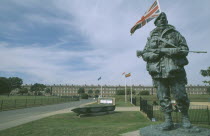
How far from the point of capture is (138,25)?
6.77 m

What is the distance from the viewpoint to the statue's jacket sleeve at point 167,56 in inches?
148

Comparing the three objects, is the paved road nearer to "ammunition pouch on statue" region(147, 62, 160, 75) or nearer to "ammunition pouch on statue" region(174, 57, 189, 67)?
"ammunition pouch on statue" region(147, 62, 160, 75)

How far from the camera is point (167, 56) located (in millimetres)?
3914

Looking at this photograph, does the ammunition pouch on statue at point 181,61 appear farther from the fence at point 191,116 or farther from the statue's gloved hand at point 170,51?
the fence at point 191,116

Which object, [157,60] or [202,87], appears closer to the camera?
[157,60]

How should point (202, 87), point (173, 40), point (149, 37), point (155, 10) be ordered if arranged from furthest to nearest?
point (202, 87) → point (155, 10) → point (149, 37) → point (173, 40)

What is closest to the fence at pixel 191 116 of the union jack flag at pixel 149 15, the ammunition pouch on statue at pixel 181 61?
the union jack flag at pixel 149 15

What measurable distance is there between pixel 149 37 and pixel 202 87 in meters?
131

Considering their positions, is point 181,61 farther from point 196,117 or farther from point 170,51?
point 196,117

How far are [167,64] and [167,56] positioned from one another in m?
0.20

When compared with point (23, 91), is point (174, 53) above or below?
above

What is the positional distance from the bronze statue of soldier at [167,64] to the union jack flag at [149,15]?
165 cm

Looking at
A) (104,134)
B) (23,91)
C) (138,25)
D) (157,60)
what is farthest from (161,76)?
(23,91)

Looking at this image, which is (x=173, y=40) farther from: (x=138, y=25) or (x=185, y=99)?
(x=138, y=25)
